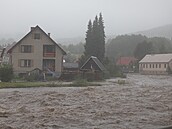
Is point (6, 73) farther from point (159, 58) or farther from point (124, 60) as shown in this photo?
point (124, 60)

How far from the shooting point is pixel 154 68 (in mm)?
107500

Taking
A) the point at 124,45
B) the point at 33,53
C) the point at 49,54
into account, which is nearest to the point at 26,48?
the point at 33,53

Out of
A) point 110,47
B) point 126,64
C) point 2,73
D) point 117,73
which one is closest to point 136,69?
point 126,64

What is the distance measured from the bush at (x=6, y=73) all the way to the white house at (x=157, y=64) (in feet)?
215

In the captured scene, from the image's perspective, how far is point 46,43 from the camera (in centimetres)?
6016

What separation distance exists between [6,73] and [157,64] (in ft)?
231

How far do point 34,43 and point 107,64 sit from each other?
20.7 meters

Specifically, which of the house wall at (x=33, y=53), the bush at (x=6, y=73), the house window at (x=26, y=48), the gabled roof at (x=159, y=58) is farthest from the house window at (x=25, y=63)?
the gabled roof at (x=159, y=58)

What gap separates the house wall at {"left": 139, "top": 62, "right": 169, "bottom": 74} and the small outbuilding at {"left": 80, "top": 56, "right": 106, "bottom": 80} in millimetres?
42167

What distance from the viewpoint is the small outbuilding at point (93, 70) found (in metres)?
53.3

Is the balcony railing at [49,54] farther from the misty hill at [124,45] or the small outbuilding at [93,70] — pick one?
Result: the misty hill at [124,45]

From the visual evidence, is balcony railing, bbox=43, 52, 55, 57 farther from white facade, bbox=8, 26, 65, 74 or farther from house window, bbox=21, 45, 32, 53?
house window, bbox=21, 45, 32, 53

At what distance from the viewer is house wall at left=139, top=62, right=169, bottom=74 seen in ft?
335

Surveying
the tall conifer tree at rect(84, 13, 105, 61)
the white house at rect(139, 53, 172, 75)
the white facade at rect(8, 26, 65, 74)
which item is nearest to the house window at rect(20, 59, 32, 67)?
the white facade at rect(8, 26, 65, 74)
